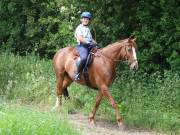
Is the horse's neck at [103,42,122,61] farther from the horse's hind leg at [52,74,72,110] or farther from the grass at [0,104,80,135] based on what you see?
the grass at [0,104,80,135]

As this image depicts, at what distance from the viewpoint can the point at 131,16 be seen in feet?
61.0

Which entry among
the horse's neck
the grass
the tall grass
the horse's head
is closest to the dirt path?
the tall grass

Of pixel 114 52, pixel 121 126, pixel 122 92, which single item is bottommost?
pixel 121 126

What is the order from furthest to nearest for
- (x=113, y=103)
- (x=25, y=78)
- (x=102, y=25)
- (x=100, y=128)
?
(x=25, y=78)
(x=102, y=25)
(x=113, y=103)
(x=100, y=128)

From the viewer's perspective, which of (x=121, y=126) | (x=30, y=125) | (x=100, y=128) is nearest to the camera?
(x=30, y=125)

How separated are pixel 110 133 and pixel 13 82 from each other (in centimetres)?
682

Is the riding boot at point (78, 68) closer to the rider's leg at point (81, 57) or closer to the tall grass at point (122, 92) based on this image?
the rider's leg at point (81, 57)

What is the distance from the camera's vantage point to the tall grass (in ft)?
50.3

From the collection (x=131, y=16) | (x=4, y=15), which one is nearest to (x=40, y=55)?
(x=4, y=15)

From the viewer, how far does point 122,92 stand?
1667 centimetres

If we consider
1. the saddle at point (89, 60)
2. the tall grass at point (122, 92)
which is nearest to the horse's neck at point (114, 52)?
the saddle at point (89, 60)

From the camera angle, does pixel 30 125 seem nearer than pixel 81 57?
Yes

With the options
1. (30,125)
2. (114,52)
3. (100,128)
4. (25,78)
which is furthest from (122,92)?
(30,125)

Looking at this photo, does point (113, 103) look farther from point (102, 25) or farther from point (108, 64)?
point (102, 25)
